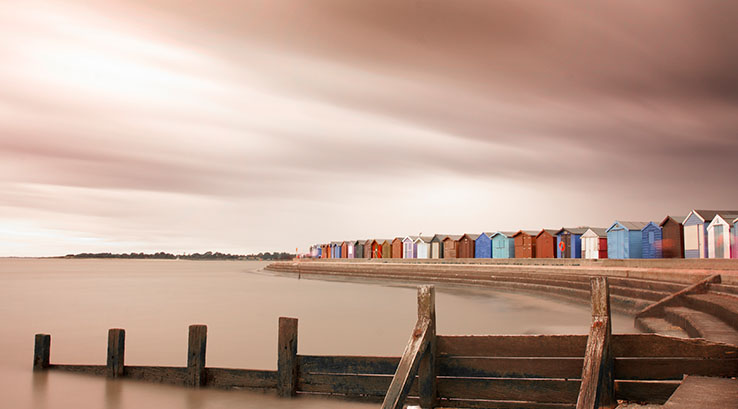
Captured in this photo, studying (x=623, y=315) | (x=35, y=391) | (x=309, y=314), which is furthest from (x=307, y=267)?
(x=35, y=391)

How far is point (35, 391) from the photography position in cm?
1142

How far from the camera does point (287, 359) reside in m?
Answer: 8.41

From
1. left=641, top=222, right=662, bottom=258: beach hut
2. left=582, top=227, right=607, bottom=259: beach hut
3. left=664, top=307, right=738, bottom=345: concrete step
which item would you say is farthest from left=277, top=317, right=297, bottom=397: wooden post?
left=582, top=227, right=607, bottom=259: beach hut

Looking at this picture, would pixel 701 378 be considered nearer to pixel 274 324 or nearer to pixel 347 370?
pixel 347 370

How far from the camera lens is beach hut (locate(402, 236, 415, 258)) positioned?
8219cm

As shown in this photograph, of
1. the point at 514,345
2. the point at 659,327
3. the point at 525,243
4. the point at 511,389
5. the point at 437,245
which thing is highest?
the point at 525,243

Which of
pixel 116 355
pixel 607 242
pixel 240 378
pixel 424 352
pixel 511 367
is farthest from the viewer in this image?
pixel 607 242

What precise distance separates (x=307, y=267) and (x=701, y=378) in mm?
84740

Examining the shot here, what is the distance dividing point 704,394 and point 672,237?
40785mm

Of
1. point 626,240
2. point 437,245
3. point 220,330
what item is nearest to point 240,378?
point 220,330

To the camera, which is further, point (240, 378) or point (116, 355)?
point (116, 355)

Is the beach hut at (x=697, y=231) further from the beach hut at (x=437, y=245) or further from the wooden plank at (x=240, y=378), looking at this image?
the beach hut at (x=437, y=245)

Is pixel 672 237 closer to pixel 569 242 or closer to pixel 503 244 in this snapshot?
pixel 569 242

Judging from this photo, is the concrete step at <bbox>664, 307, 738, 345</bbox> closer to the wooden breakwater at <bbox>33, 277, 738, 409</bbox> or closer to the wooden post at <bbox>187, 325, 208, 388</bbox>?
the wooden breakwater at <bbox>33, 277, 738, 409</bbox>
